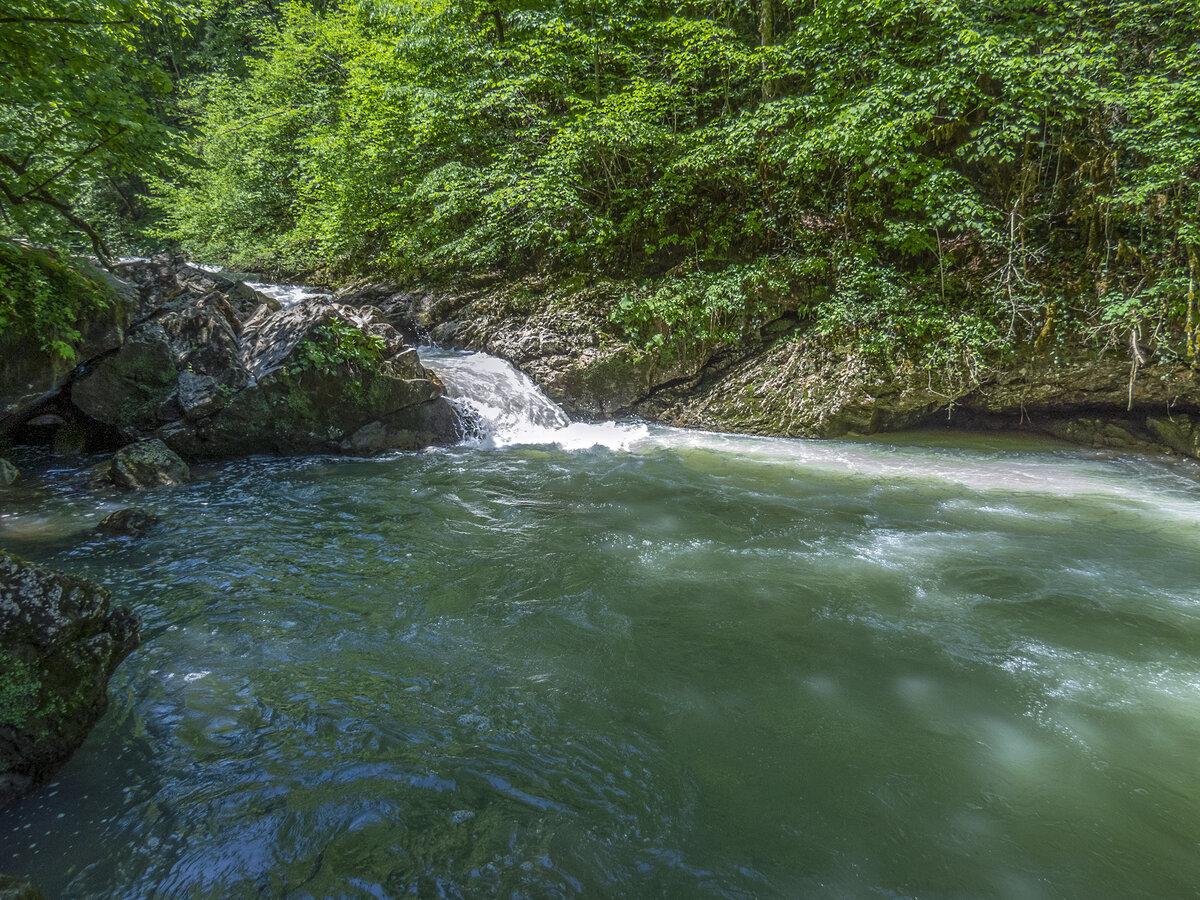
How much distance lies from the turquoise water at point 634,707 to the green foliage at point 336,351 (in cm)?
236

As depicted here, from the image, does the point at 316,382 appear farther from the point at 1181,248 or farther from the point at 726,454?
the point at 1181,248

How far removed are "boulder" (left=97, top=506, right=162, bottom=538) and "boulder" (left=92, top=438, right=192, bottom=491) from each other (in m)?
1.16

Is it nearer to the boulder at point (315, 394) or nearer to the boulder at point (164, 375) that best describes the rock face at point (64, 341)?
the boulder at point (164, 375)

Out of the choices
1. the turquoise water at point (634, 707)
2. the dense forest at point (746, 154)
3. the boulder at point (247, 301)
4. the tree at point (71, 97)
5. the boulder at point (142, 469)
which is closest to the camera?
the turquoise water at point (634, 707)

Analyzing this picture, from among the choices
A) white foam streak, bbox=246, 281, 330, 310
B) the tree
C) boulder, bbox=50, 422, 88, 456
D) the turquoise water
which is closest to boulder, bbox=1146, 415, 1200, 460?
the turquoise water

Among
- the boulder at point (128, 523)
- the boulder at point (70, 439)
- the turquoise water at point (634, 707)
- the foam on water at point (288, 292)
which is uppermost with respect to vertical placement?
the foam on water at point (288, 292)

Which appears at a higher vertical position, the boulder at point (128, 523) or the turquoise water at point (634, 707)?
the boulder at point (128, 523)

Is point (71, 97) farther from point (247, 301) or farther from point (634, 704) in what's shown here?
point (634, 704)

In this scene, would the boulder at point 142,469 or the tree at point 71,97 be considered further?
the boulder at point 142,469

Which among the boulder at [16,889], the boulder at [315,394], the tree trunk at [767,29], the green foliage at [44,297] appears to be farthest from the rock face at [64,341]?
the tree trunk at [767,29]

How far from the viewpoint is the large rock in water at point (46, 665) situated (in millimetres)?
2049

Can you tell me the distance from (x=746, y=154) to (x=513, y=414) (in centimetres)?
591

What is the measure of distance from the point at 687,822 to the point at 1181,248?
29.4 feet

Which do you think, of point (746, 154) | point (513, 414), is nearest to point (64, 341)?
point (513, 414)
